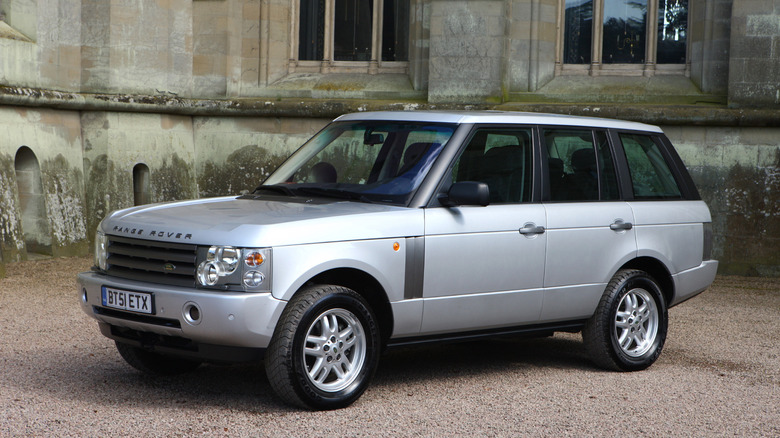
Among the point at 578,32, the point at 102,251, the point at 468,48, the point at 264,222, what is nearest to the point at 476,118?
the point at 264,222

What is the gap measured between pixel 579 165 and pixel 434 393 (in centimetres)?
190

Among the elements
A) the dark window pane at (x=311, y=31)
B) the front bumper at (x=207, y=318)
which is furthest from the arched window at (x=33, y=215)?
the front bumper at (x=207, y=318)

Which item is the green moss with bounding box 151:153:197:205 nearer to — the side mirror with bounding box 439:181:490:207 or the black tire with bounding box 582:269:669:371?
the black tire with bounding box 582:269:669:371

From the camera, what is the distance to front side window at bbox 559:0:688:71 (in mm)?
14117

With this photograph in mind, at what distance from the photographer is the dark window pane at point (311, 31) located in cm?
1534

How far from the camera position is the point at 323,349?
208 inches

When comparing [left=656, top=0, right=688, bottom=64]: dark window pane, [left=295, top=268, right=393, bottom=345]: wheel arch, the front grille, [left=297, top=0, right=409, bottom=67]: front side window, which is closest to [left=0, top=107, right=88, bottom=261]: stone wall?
[left=297, top=0, right=409, bottom=67]: front side window

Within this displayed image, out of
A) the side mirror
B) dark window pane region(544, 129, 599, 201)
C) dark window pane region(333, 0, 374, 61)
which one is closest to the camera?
the side mirror

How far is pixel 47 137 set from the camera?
41.7 feet

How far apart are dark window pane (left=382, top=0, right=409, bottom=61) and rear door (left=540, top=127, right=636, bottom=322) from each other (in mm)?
8451

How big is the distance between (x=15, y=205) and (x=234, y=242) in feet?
25.4

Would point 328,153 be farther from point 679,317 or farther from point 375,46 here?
point 375,46

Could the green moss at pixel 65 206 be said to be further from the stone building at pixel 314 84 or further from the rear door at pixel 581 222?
the rear door at pixel 581 222

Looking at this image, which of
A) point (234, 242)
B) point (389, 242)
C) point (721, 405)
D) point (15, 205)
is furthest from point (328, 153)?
point (15, 205)
